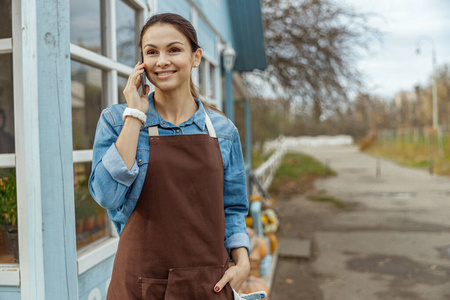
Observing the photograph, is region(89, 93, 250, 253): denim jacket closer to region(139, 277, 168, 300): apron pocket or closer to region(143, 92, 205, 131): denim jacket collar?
region(143, 92, 205, 131): denim jacket collar

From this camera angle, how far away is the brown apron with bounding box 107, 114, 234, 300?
1.33 m

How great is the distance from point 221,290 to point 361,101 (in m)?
10.8

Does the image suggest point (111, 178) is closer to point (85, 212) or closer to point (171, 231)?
point (171, 231)

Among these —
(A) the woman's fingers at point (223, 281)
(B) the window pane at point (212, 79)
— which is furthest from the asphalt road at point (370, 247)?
(A) the woman's fingers at point (223, 281)

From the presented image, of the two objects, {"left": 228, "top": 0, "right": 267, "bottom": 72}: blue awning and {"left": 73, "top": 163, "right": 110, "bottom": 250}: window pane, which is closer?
{"left": 73, "top": 163, "right": 110, "bottom": 250}: window pane

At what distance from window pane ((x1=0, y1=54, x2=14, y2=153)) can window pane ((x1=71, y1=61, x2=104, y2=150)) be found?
0.43 metres

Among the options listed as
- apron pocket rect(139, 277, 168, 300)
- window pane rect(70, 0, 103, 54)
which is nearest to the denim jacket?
apron pocket rect(139, 277, 168, 300)

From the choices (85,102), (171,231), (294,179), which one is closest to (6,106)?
(85,102)

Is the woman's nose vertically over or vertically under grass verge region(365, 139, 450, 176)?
over

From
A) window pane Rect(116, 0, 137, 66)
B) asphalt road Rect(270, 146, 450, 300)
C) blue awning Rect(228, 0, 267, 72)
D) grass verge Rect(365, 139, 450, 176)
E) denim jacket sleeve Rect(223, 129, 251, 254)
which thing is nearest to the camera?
denim jacket sleeve Rect(223, 129, 251, 254)

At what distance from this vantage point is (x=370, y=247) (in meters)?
6.79

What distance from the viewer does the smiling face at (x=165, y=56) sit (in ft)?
4.54

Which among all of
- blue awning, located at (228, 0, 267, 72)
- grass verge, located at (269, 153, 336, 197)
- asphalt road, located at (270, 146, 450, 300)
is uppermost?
blue awning, located at (228, 0, 267, 72)

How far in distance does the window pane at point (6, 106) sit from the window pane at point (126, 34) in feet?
3.43
